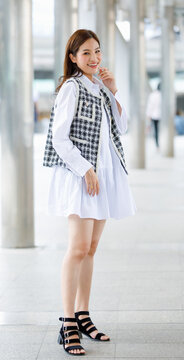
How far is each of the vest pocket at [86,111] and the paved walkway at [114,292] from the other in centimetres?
129

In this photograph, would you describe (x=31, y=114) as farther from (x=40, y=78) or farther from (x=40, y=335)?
(x=40, y=78)

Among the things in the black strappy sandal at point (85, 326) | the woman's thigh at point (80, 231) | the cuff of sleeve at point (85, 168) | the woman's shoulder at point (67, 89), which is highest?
the woman's shoulder at point (67, 89)

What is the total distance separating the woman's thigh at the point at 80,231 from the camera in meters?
4.12

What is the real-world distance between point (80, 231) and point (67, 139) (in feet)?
1.69

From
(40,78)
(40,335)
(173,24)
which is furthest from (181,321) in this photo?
(40,78)

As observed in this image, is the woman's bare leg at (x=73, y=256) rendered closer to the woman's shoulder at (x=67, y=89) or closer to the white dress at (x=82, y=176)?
the white dress at (x=82, y=176)

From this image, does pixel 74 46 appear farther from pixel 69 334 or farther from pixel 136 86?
pixel 136 86

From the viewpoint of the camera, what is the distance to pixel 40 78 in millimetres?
56219

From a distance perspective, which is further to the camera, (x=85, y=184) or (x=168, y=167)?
(x=168, y=167)

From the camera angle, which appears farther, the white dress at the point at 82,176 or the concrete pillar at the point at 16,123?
the concrete pillar at the point at 16,123

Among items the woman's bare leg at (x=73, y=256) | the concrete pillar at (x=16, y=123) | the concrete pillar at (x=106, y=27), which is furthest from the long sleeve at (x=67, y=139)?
the concrete pillar at (x=106, y=27)

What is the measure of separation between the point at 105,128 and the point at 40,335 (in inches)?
50.9

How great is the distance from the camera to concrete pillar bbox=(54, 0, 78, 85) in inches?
509

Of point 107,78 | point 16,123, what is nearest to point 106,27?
point 16,123
